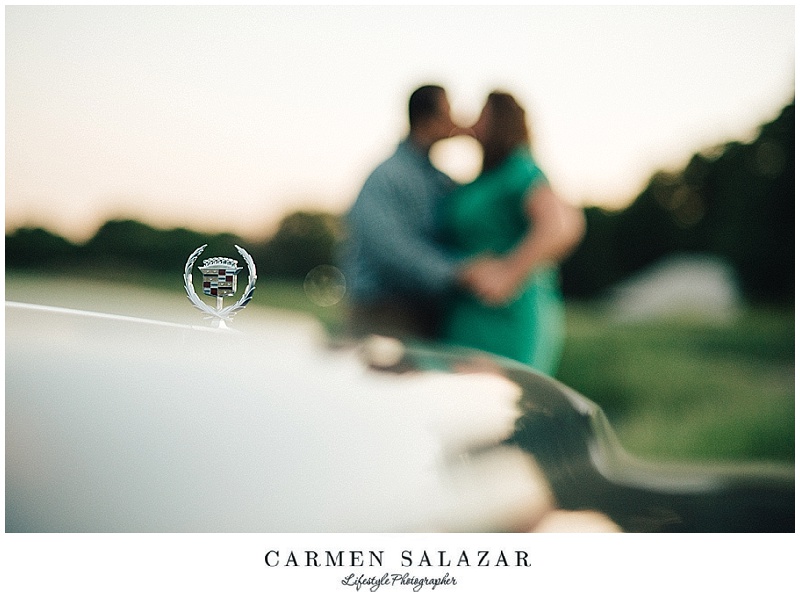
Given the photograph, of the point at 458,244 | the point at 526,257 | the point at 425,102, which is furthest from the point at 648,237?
the point at 425,102

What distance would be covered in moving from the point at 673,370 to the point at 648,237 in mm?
420

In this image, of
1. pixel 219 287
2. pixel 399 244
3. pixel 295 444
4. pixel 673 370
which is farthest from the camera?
pixel 673 370

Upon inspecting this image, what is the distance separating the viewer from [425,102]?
1.95 metres

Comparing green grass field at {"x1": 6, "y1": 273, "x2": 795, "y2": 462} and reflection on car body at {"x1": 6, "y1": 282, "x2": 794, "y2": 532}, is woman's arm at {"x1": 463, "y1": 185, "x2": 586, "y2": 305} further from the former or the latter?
reflection on car body at {"x1": 6, "y1": 282, "x2": 794, "y2": 532}

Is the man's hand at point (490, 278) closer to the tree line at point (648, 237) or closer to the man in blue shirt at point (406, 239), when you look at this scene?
the man in blue shirt at point (406, 239)

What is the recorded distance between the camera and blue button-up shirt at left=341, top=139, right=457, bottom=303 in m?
1.86

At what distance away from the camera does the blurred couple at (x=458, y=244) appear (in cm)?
188

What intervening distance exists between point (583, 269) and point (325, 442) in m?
1.44

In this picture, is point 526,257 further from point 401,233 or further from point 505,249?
point 401,233
